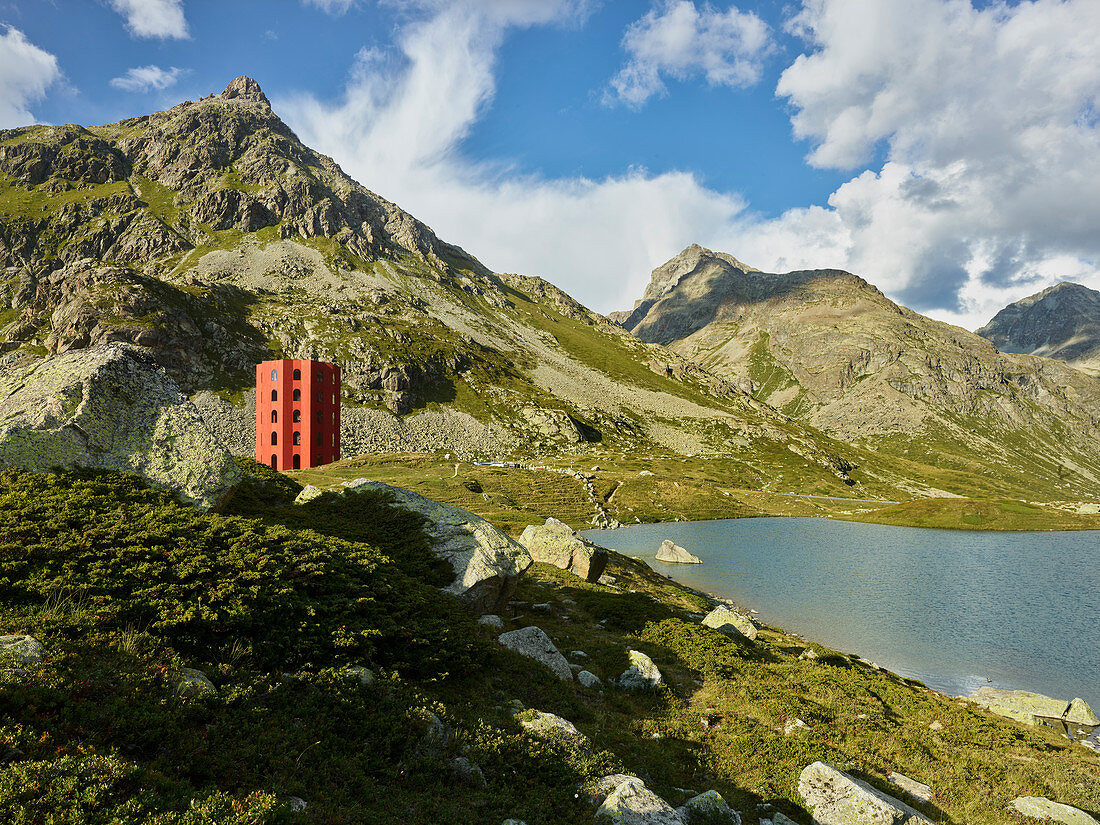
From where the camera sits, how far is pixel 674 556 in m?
66.6

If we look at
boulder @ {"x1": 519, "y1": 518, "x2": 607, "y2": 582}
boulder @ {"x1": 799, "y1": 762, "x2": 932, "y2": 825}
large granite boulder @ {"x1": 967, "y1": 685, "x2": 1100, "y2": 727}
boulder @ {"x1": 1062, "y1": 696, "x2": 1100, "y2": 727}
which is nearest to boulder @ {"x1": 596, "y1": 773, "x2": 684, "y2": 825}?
boulder @ {"x1": 799, "y1": 762, "x2": 932, "y2": 825}

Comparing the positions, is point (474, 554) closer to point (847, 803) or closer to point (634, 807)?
point (634, 807)

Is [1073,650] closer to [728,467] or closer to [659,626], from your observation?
A: [659,626]

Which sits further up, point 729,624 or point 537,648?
point 537,648

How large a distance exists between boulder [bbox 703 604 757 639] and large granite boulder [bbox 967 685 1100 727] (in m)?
11.8

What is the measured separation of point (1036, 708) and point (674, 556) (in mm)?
40797

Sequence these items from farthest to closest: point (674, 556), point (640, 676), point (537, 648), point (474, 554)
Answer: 1. point (674, 556)
2. point (474, 554)
3. point (640, 676)
4. point (537, 648)

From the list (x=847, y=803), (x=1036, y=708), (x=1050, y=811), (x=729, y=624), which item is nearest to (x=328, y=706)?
(x=847, y=803)

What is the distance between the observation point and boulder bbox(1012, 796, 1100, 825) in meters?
14.1

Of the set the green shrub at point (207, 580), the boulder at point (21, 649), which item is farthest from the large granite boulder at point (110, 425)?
the boulder at point (21, 649)

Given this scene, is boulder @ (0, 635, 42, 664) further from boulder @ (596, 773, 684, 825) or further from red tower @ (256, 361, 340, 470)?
red tower @ (256, 361, 340, 470)

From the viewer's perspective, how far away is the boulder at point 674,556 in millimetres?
65988

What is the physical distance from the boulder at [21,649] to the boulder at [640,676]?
1688 centimetres

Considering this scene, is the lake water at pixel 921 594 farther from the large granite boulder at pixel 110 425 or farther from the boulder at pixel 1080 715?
the large granite boulder at pixel 110 425
